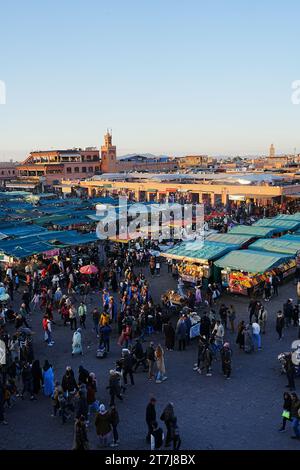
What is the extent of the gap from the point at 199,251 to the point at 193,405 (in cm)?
957

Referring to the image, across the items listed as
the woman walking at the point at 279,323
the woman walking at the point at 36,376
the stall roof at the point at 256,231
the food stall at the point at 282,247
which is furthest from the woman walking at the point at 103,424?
the stall roof at the point at 256,231

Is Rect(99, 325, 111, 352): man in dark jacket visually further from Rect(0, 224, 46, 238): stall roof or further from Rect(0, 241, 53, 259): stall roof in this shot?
Rect(0, 224, 46, 238): stall roof

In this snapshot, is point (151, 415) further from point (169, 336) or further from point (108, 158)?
point (108, 158)

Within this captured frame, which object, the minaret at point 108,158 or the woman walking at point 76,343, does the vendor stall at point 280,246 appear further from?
the minaret at point 108,158

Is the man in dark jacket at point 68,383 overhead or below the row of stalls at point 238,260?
below

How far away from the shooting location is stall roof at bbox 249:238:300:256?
17984 mm

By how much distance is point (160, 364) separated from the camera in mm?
10086

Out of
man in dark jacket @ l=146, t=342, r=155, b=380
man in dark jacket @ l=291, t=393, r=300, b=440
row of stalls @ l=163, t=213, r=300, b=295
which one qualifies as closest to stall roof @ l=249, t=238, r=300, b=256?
row of stalls @ l=163, t=213, r=300, b=295

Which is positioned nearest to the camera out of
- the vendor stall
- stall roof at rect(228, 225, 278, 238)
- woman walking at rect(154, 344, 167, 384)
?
woman walking at rect(154, 344, 167, 384)

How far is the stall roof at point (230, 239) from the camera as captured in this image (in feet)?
64.5

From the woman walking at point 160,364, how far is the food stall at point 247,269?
678cm

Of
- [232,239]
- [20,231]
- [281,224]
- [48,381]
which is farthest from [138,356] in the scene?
[281,224]

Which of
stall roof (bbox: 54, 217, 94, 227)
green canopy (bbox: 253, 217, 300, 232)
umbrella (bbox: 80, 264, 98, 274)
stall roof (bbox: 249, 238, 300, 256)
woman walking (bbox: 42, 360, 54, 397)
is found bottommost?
woman walking (bbox: 42, 360, 54, 397)

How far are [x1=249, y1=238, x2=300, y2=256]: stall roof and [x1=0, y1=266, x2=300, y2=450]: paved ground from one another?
20.3ft
